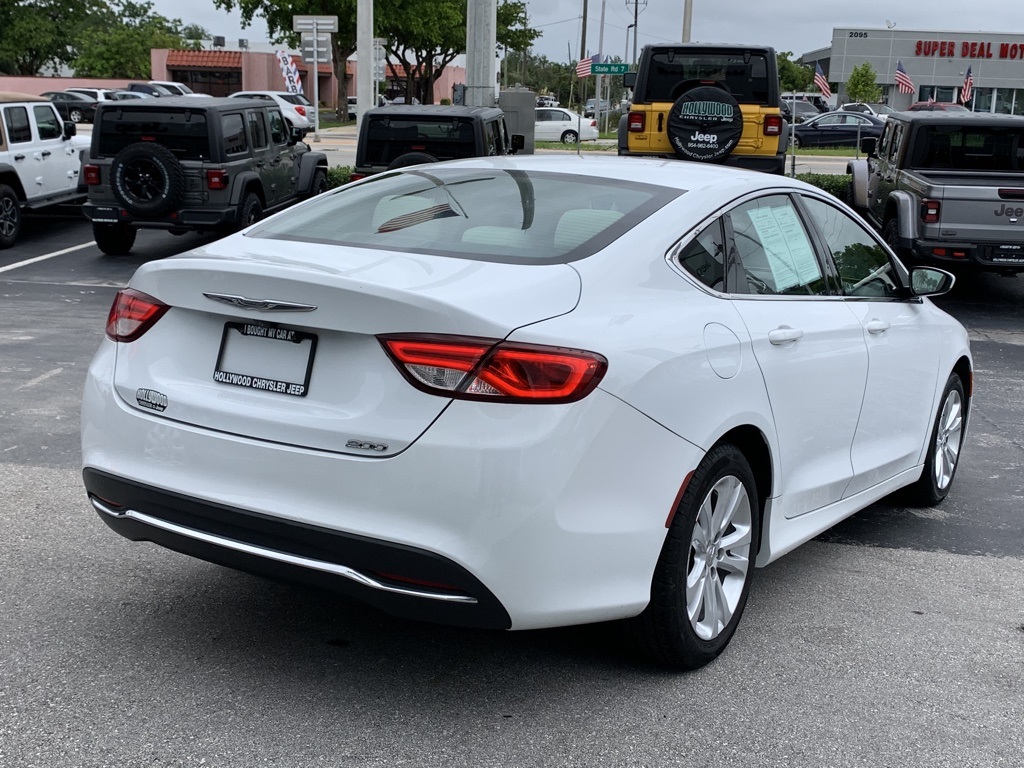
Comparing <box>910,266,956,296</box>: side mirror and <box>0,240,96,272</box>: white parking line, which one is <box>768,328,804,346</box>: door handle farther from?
<box>0,240,96,272</box>: white parking line

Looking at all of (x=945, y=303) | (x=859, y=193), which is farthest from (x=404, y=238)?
(x=859, y=193)

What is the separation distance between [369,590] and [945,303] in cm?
1135

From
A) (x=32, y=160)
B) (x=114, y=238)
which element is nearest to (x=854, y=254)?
(x=114, y=238)

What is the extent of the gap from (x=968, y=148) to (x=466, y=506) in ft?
37.2

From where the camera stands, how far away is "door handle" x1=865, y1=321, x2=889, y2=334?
474 centimetres

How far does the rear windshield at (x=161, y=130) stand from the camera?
13.6 metres

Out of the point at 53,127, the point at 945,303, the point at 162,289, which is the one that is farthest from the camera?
the point at 53,127

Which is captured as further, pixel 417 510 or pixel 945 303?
pixel 945 303

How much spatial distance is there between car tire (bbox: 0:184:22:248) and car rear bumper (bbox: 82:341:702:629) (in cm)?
1232

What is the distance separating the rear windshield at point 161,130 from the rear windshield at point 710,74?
21.4 ft

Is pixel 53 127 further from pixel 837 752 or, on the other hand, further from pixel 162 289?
pixel 837 752

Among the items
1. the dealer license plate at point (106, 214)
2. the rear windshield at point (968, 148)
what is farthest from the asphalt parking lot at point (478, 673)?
the dealer license plate at point (106, 214)

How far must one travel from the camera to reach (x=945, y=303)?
13.2m

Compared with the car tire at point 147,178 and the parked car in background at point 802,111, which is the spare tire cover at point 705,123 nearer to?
the car tire at point 147,178
